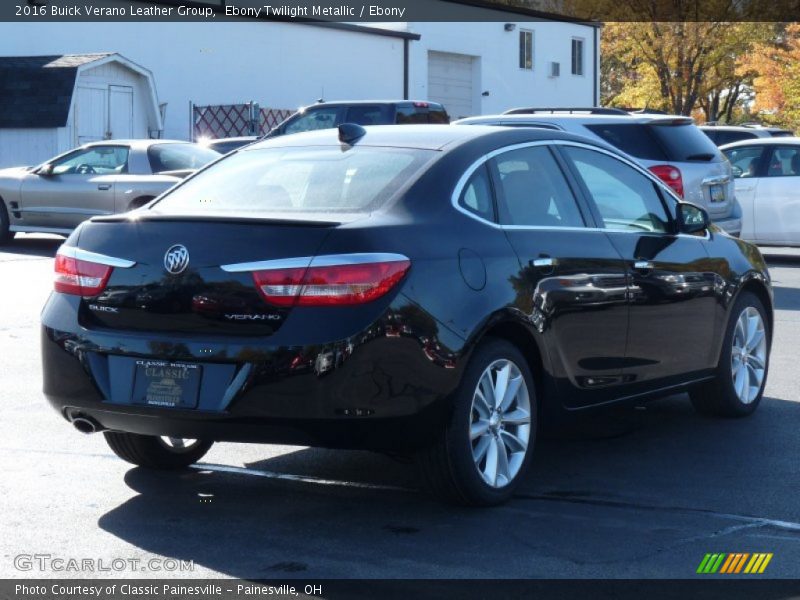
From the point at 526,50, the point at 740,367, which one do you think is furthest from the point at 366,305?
the point at 526,50

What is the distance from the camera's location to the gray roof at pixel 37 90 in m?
30.7

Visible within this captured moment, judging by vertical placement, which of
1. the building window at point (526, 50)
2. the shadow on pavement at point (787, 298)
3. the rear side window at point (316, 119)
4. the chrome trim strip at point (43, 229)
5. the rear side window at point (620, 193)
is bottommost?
the shadow on pavement at point (787, 298)

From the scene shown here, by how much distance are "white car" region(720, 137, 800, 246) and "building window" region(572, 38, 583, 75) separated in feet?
124

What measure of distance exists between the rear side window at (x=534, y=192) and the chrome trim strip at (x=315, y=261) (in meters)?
0.95

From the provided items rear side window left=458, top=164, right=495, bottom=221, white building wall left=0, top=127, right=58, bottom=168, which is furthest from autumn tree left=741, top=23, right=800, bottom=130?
rear side window left=458, top=164, right=495, bottom=221

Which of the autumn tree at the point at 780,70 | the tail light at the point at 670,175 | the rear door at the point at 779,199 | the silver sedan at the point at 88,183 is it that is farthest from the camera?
the autumn tree at the point at 780,70

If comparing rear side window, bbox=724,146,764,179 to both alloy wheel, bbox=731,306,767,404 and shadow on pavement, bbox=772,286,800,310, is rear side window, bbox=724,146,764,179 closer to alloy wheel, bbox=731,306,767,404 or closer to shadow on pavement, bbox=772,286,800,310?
shadow on pavement, bbox=772,286,800,310

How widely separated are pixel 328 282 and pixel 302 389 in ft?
1.38

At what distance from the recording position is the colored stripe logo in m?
5.02

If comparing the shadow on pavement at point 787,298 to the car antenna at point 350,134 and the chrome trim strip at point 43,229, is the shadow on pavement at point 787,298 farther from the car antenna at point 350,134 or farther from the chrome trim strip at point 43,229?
the chrome trim strip at point 43,229

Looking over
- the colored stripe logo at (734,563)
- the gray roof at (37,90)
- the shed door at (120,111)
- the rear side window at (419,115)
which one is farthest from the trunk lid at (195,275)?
the shed door at (120,111)

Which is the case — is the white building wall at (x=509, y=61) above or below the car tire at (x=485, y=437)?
above

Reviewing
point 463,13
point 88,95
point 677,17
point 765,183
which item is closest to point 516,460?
point 765,183

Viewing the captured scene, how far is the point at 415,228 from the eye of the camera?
5574 mm
